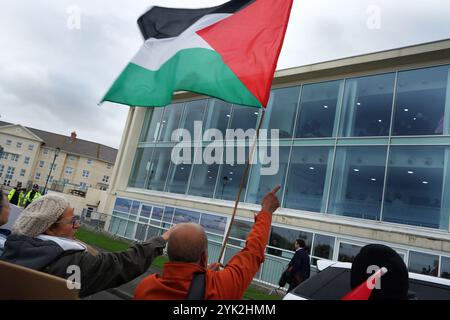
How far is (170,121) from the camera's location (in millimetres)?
21453

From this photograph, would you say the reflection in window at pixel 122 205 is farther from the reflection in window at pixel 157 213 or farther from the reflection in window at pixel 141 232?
the reflection in window at pixel 157 213

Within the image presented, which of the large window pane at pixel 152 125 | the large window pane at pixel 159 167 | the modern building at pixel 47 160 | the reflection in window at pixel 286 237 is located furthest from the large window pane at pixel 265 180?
the modern building at pixel 47 160

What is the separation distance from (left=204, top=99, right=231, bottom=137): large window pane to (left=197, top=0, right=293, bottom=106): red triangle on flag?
13.5 m

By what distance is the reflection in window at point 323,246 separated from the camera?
1216cm

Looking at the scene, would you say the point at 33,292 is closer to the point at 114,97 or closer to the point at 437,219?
the point at 114,97

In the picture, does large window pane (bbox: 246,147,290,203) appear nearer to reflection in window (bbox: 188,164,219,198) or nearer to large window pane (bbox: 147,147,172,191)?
reflection in window (bbox: 188,164,219,198)

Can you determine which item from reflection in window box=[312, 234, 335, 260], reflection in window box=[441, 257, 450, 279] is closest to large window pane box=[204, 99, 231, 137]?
reflection in window box=[312, 234, 335, 260]

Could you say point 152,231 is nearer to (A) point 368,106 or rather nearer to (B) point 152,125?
(B) point 152,125

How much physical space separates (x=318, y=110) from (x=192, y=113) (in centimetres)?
828

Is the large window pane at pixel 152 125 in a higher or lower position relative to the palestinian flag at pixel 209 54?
higher

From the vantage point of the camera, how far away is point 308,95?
50.4 ft

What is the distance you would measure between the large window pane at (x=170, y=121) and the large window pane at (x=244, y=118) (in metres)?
4.59

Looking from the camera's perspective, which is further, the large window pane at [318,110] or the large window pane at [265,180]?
the large window pane at [265,180]

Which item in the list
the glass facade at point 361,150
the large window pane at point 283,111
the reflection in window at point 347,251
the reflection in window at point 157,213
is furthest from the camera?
the reflection in window at point 157,213
